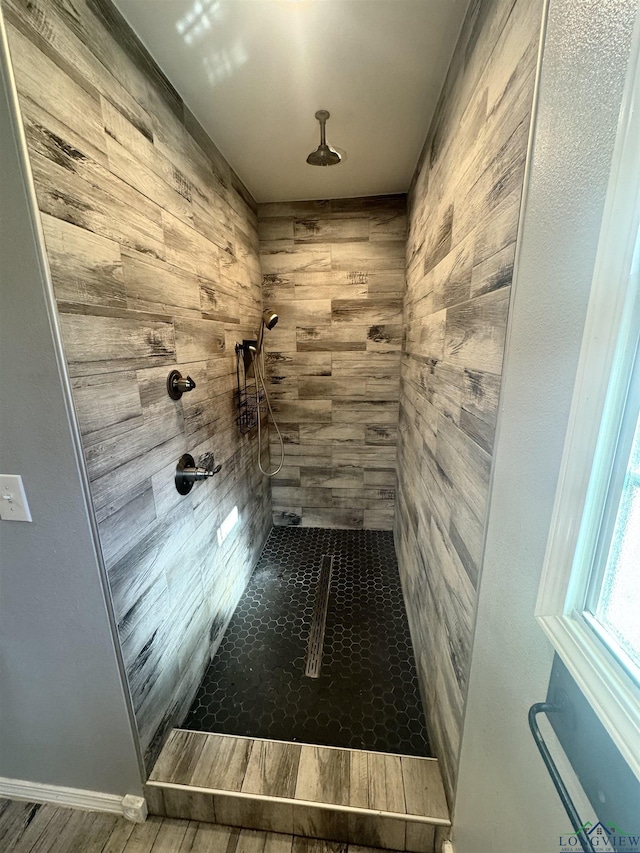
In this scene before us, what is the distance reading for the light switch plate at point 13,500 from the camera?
0.92 meters

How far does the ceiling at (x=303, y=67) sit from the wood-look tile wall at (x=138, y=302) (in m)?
0.13

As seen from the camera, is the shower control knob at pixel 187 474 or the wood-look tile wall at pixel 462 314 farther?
the shower control knob at pixel 187 474

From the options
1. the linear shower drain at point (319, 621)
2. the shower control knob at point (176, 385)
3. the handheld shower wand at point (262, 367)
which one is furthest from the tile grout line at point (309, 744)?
the handheld shower wand at point (262, 367)

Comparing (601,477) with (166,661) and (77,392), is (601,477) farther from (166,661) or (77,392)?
(166,661)

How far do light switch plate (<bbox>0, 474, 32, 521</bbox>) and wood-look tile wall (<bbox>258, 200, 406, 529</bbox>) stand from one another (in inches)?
73.1

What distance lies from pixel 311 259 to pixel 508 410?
6.96ft

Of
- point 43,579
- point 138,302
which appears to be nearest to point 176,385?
point 138,302

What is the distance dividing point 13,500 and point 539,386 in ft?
4.41

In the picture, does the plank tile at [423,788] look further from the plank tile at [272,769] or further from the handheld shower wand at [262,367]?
the handheld shower wand at [262,367]

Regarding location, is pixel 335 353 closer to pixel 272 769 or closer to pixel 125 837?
pixel 272 769

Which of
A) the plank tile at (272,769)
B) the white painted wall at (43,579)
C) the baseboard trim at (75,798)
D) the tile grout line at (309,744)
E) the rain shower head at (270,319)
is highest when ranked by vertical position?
the rain shower head at (270,319)

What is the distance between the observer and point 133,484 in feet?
3.51

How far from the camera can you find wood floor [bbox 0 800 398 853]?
1.09m

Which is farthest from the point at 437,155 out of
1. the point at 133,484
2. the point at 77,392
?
the point at 133,484
